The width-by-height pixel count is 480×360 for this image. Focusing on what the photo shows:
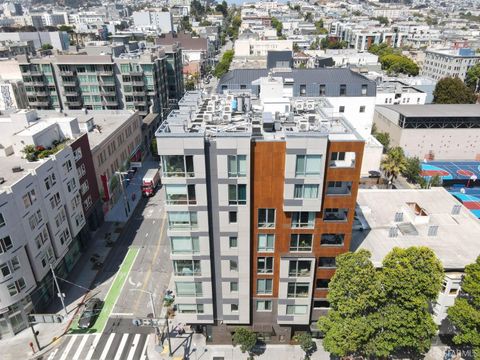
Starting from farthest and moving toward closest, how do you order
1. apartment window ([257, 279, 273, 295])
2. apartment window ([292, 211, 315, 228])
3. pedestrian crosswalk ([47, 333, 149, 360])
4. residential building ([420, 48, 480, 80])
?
residential building ([420, 48, 480, 80])
pedestrian crosswalk ([47, 333, 149, 360])
apartment window ([257, 279, 273, 295])
apartment window ([292, 211, 315, 228])

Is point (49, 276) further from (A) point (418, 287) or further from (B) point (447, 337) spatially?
(B) point (447, 337)

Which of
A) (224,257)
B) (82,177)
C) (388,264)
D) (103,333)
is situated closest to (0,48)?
(82,177)

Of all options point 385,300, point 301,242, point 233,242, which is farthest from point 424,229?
point 233,242

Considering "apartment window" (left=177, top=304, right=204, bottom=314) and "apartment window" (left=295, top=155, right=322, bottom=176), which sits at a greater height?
"apartment window" (left=295, top=155, right=322, bottom=176)

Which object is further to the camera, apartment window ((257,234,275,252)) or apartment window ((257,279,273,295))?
apartment window ((257,279,273,295))

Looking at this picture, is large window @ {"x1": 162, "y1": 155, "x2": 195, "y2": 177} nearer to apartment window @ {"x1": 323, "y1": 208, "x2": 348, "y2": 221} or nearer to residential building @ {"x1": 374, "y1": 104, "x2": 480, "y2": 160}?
apartment window @ {"x1": 323, "y1": 208, "x2": 348, "y2": 221}

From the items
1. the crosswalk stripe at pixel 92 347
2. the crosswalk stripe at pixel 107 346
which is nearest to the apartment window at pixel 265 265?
the crosswalk stripe at pixel 107 346

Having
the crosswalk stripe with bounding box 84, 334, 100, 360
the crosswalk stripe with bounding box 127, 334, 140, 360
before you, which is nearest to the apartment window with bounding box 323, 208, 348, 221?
the crosswalk stripe with bounding box 127, 334, 140, 360

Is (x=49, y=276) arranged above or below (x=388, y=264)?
below
